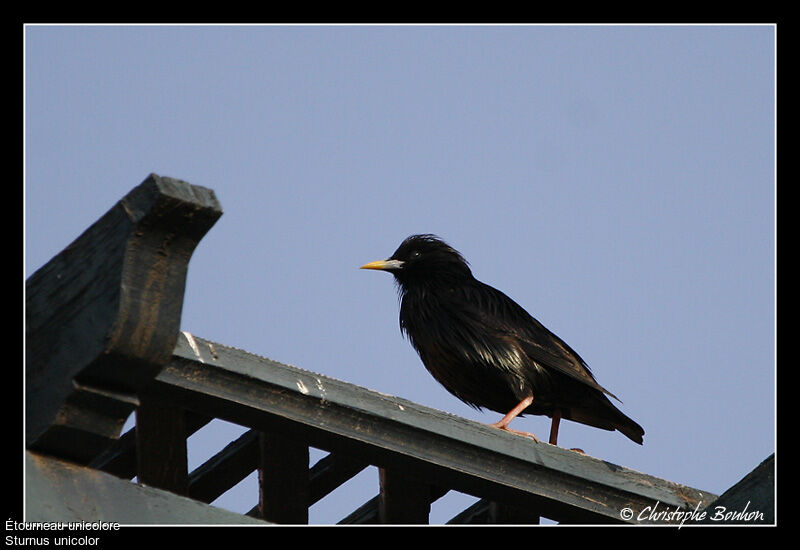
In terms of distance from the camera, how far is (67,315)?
400 cm

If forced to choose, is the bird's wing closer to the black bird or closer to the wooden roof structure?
the black bird

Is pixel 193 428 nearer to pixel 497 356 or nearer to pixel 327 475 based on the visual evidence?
pixel 327 475

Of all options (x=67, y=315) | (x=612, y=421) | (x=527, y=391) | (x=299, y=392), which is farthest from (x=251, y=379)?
(x=612, y=421)

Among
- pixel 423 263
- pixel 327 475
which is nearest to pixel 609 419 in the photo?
pixel 423 263

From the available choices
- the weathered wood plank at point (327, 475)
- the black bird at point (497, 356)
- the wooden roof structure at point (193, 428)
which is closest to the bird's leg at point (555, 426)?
the black bird at point (497, 356)

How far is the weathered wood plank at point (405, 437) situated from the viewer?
4.42m

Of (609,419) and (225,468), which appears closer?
(225,468)

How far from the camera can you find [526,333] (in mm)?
7754

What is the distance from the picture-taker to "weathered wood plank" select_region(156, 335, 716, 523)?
14.5ft

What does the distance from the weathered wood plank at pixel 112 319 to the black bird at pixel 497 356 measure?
368 cm

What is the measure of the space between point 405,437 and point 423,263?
3.94 m

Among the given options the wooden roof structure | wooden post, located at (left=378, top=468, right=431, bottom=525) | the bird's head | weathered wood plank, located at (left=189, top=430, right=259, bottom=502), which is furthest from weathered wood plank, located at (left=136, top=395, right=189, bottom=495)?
the bird's head

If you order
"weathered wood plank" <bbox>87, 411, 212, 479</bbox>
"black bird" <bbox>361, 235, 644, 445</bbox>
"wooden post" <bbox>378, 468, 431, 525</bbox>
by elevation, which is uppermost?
"black bird" <bbox>361, 235, 644, 445</bbox>

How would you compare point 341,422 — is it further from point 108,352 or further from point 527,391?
point 527,391
